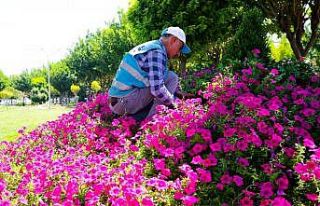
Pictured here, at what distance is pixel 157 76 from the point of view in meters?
4.50

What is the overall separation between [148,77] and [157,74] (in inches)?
8.1

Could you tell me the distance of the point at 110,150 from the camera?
14.0 ft

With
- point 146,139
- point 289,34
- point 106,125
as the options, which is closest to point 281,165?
point 146,139

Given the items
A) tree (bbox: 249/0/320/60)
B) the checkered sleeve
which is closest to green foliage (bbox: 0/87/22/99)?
tree (bbox: 249/0/320/60)

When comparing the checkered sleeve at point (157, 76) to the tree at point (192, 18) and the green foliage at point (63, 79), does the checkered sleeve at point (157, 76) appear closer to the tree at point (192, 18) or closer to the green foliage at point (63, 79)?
the tree at point (192, 18)

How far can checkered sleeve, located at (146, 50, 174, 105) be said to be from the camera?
449cm

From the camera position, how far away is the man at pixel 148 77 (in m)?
4.53

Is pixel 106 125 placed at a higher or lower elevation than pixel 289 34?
lower

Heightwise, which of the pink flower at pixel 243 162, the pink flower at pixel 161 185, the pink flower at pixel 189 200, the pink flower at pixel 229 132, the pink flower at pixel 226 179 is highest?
the pink flower at pixel 229 132

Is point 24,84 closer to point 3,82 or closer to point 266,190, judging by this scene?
point 3,82

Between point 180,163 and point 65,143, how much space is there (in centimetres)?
193

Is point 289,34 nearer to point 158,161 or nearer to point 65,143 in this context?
point 65,143

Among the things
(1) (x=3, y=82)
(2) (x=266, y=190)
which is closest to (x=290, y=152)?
(2) (x=266, y=190)

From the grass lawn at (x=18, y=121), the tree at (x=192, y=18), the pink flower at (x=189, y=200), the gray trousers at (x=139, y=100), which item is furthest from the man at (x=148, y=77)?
the tree at (x=192, y=18)
